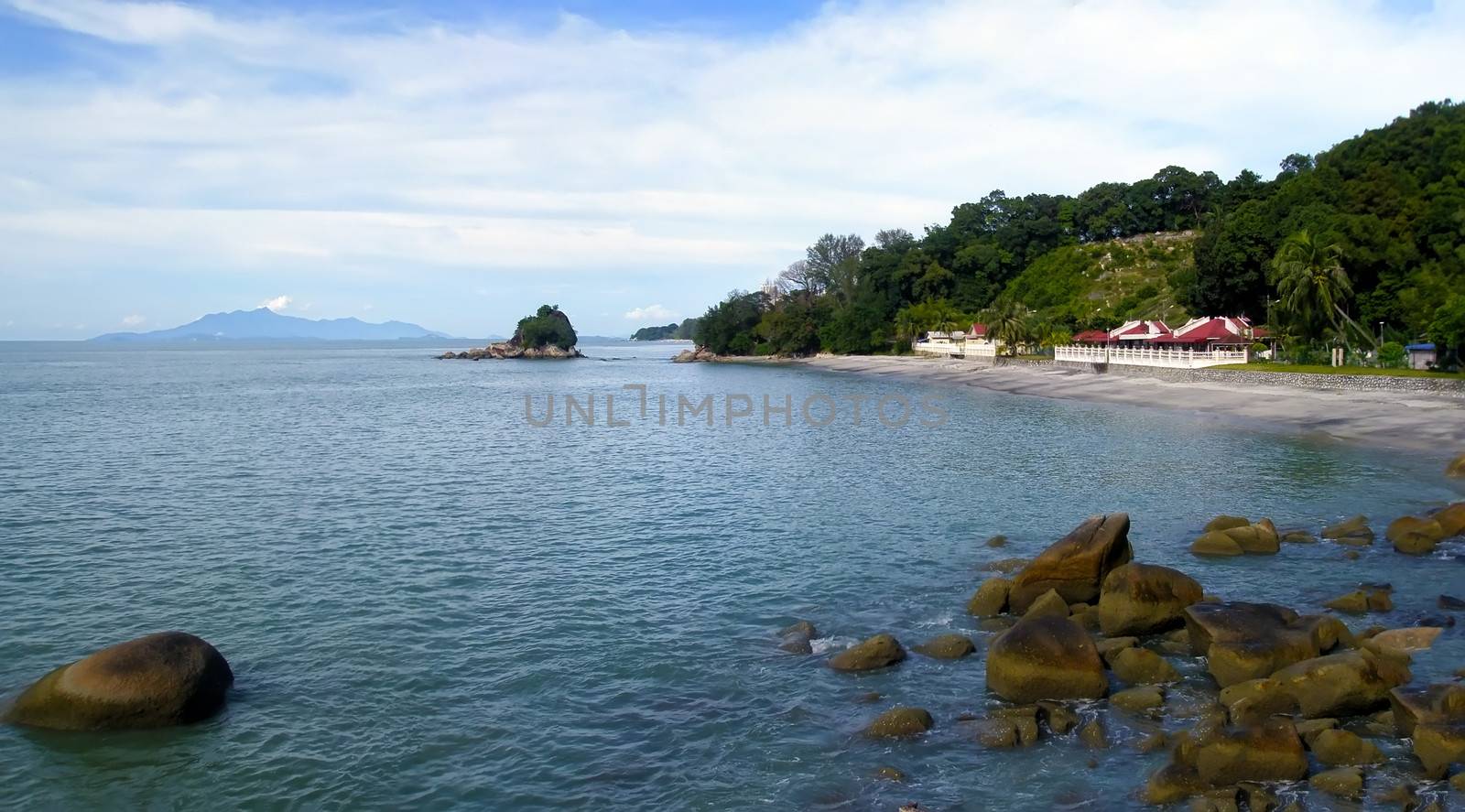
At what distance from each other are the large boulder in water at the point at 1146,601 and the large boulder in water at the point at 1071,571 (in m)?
1.27

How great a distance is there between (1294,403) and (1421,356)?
1111cm

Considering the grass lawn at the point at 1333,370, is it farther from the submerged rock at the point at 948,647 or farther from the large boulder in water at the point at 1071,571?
the submerged rock at the point at 948,647

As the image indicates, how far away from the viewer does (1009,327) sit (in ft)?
362

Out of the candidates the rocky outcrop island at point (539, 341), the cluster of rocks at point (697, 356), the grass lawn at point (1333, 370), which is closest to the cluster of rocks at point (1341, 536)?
the grass lawn at point (1333, 370)

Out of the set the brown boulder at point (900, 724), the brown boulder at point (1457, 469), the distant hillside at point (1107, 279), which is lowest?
the brown boulder at point (900, 724)

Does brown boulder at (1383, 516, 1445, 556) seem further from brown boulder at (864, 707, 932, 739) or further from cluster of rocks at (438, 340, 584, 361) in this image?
cluster of rocks at (438, 340, 584, 361)

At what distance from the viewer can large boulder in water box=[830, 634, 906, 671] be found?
1625 cm

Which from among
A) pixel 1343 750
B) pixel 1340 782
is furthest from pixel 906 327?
pixel 1340 782

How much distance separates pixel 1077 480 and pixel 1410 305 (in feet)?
155

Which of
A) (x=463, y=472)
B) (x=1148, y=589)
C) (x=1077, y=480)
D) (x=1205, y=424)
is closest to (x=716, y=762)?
(x=1148, y=589)

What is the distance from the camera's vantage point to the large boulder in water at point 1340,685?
13.5 m

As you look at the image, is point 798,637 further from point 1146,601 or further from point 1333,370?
point 1333,370

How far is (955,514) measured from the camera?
95.2 feet

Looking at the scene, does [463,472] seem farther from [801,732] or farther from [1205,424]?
[1205,424]
